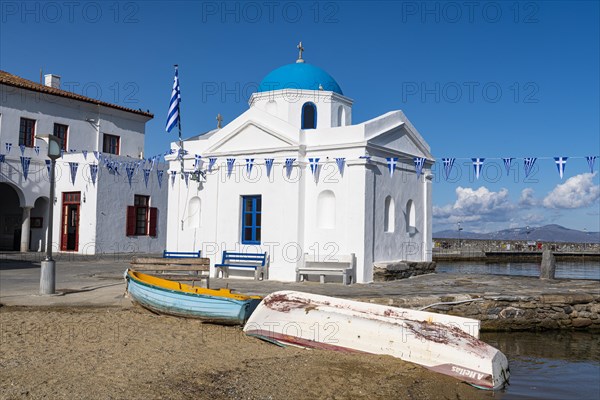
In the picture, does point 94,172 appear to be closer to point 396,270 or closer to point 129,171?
point 129,171

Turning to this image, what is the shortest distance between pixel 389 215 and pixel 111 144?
19705mm

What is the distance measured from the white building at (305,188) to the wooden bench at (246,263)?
0.74 feet

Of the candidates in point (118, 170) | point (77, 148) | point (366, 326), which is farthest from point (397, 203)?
point (77, 148)

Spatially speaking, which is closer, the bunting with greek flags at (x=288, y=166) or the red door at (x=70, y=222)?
the bunting with greek flags at (x=288, y=166)

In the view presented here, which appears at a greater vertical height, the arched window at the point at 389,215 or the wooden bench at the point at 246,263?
the arched window at the point at 389,215

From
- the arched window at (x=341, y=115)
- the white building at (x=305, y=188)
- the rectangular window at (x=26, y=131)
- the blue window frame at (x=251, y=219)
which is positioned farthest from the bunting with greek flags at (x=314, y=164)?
the rectangular window at (x=26, y=131)

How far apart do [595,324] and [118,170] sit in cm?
2062

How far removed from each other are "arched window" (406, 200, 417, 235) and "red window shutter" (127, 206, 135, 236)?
47.1 feet

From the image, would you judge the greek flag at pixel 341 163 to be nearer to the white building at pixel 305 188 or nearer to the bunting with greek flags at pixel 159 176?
the white building at pixel 305 188

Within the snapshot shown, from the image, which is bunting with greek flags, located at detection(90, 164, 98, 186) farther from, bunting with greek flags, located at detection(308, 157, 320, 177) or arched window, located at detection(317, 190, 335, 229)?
arched window, located at detection(317, 190, 335, 229)

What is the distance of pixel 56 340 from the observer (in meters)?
8.77

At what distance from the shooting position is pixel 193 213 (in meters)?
18.2

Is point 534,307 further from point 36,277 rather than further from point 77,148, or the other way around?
point 77,148

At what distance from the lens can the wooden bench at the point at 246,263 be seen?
627 inches
